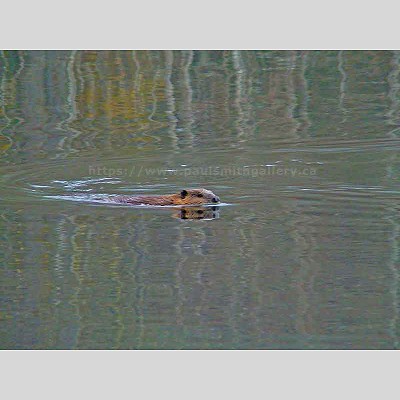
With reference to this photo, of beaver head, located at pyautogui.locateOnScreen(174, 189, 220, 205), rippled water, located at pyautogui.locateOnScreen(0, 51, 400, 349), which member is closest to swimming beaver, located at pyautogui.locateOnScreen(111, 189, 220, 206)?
beaver head, located at pyautogui.locateOnScreen(174, 189, 220, 205)

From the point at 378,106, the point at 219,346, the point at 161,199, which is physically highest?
the point at 378,106

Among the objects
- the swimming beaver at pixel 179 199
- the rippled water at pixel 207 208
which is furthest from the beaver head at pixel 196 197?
the rippled water at pixel 207 208

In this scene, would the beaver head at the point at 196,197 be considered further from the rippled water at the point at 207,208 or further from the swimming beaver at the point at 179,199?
the rippled water at the point at 207,208

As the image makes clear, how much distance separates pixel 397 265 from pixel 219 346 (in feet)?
7.66

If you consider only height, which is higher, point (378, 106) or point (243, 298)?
point (378, 106)

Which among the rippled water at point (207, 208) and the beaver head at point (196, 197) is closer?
A: the rippled water at point (207, 208)

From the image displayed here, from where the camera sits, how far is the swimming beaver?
1166 centimetres

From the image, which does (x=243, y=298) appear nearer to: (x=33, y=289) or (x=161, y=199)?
(x=33, y=289)

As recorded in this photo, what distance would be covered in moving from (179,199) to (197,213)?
1.41 ft

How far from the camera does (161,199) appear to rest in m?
11.8

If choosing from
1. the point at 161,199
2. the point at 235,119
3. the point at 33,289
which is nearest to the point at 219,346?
the point at 33,289

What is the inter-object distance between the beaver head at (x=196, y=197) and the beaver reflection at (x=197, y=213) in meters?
0.09

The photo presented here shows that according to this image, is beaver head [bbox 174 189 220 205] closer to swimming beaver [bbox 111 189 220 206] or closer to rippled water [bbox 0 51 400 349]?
swimming beaver [bbox 111 189 220 206]

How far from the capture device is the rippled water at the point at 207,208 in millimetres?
8086
